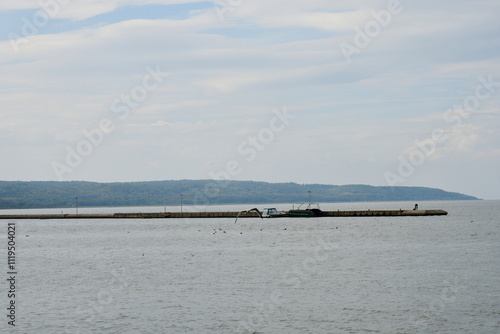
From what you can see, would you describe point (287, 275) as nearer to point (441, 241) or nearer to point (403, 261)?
point (403, 261)

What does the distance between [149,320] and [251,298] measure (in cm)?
883

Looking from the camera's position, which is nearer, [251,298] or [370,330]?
[370,330]

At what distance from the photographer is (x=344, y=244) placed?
3474 inches

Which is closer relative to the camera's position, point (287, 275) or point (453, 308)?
point (453, 308)

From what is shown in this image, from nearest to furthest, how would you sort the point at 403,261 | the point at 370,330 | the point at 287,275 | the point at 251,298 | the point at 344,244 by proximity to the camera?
the point at 370,330
the point at 251,298
the point at 287,275
the point at 403,261
the point at 344,244

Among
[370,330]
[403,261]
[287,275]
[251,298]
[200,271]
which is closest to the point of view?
[370,330]

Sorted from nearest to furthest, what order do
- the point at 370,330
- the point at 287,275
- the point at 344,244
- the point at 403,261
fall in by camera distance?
the point at 370,330 < the point at 287,275 < the point at 403,261 < the point at 344,244

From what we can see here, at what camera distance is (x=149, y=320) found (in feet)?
121

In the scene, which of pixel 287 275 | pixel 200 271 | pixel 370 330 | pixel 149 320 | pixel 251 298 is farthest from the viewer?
pixel 200 271

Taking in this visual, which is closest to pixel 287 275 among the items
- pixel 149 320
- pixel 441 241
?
pixel 149 320

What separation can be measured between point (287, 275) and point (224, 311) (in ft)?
52.8

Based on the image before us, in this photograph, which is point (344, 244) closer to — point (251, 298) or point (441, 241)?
point (441, 241)

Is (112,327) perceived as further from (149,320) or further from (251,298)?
(251,298)

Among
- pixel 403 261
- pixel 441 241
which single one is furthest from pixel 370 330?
pixel 441 241
